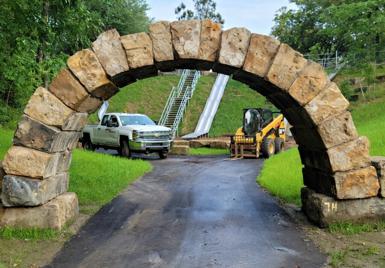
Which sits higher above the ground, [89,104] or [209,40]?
[209,40]

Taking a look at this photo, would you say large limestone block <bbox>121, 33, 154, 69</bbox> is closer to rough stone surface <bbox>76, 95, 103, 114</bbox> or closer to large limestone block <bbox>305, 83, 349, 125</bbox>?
rough stone surface <bbox>76, 95, 103, 114</bbox>

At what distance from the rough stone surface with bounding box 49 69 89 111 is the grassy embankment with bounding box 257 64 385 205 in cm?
506

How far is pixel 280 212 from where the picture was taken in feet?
29.6

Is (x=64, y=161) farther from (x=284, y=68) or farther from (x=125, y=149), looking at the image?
(x=125, y=149)

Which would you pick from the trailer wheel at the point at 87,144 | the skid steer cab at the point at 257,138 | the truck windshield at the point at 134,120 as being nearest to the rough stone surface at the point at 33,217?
the skid steer cab at the point at 257,138

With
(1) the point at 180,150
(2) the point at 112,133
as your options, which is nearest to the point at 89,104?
(2) the point at 112,133

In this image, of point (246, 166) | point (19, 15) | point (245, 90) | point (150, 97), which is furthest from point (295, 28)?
point (19, 15)

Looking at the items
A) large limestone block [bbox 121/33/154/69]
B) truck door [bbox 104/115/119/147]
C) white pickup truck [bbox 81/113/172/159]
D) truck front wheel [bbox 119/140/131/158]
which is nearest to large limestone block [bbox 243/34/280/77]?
large limestone block [bbox 121/33/154/69]

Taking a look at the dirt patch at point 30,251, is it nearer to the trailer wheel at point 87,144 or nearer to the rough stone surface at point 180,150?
the rough stone surface at point 180,150

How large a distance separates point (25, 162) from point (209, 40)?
340cm

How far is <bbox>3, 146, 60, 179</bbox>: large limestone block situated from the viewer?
7.21m

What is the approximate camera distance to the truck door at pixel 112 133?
71.2 feet

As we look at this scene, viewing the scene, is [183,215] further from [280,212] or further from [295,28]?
[295,28]

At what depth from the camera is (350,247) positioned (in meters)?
6.63
